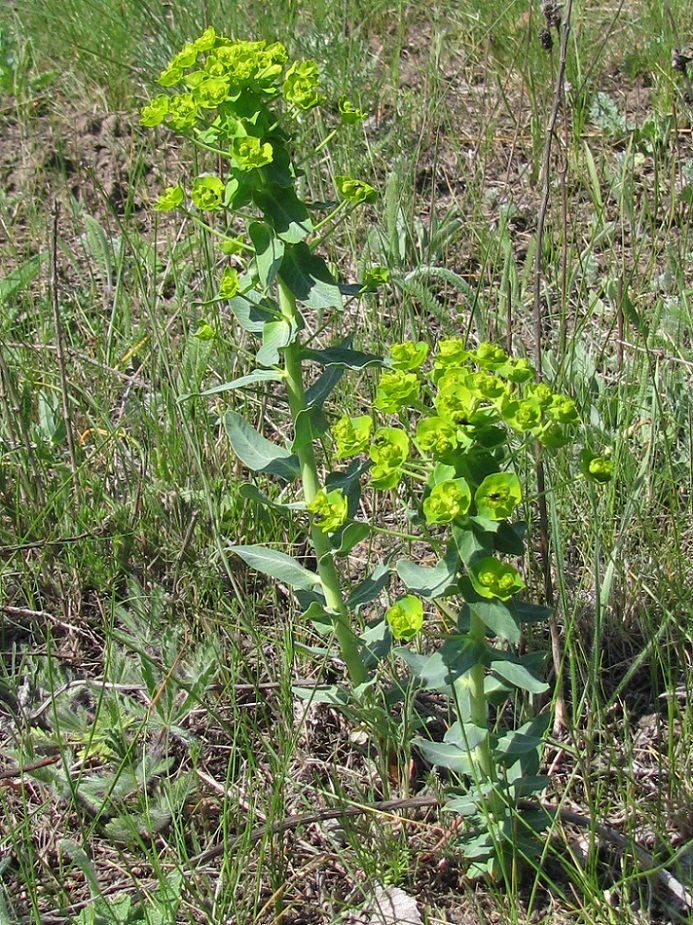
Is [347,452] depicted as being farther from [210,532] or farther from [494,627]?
[210,532]

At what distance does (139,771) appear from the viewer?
1986 millimetres

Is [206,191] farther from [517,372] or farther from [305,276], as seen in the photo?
[517,372]

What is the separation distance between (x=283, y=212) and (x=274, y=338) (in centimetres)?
21

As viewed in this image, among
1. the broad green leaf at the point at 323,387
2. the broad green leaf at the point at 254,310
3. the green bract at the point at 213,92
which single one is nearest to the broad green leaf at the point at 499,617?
the broad green leaf at the point at 323,387

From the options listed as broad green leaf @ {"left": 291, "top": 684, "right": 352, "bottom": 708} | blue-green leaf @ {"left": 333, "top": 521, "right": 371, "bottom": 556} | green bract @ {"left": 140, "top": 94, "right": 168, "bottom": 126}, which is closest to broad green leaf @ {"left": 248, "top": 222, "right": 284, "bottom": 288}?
green bract @ {"left": 140, "top": 94, "right": 168, "bottom": 126}

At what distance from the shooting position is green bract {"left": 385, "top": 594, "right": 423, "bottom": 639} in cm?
149

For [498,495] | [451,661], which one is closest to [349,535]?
[451,661]

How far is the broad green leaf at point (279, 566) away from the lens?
72.5 inches

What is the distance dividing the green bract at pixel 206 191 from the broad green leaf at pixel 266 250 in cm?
8

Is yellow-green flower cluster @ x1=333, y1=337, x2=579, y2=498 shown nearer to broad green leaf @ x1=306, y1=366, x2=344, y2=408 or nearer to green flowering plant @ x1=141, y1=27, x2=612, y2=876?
green flowering plant @ x1=141, y1=27, x2=612, y2=876

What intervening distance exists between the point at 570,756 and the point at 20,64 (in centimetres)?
312

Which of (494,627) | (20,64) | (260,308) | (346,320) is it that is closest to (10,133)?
(20,64)

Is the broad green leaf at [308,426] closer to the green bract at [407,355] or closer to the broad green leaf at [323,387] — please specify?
the broad green leaf at [323,387]

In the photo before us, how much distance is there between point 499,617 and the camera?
1469 millimetres
